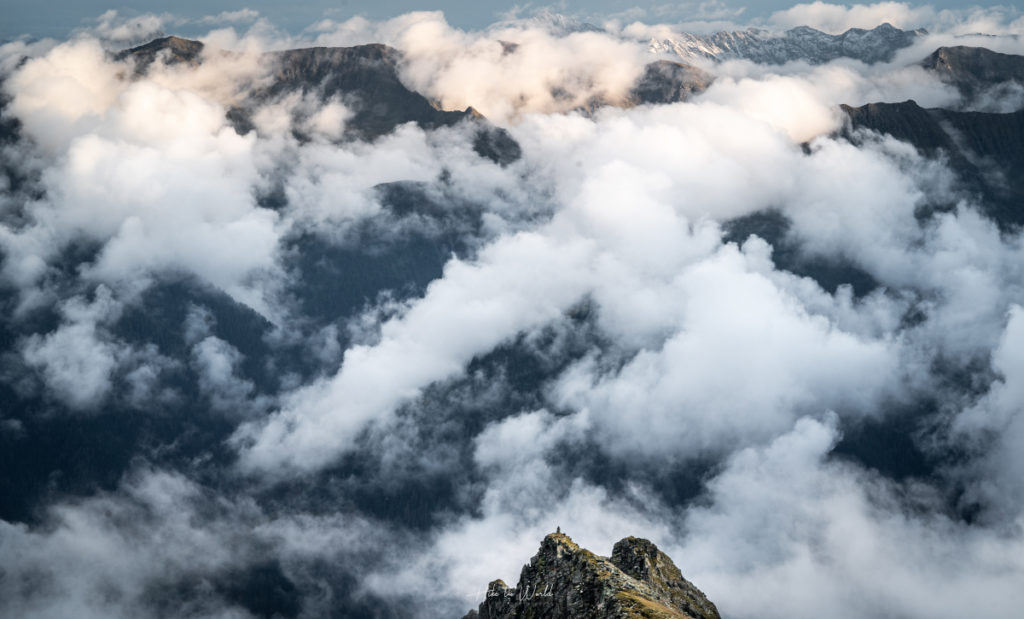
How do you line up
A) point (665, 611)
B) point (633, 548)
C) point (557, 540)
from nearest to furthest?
1. point (665, 611)
2. point (557, 540)
3. point (633, 548)

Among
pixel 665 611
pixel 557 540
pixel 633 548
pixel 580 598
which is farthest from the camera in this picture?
pixel 633 548

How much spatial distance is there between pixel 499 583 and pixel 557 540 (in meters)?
10.6

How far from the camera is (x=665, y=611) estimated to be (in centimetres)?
6725

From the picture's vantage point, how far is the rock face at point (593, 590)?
226 feet

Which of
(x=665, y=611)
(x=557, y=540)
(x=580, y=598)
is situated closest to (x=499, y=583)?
(x=557, y=540)

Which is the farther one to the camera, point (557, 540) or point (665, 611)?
point (557, 540)

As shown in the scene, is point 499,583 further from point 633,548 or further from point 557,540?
point 633,548

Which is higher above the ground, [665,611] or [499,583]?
[499,583]

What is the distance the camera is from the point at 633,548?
9450cm

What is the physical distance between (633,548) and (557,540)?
653 inches

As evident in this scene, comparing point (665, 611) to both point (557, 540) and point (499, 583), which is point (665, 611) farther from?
point (499, 583)

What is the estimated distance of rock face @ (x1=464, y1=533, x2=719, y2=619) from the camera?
6900 cm

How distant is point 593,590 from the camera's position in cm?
7188

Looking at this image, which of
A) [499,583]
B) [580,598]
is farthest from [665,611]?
[499,583]
